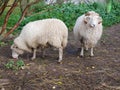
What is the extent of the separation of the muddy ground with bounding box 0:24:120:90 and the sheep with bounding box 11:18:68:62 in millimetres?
352

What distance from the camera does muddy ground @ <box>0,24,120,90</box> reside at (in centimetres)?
540

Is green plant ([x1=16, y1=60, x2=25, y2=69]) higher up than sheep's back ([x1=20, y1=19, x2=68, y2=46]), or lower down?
lower down

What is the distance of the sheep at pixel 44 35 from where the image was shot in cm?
645

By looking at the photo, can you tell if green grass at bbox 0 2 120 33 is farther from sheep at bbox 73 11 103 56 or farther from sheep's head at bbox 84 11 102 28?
sheep's head at bbox 84 11 102 28

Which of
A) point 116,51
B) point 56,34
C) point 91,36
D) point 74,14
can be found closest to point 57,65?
point 56,34

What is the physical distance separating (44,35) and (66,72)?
99 cm

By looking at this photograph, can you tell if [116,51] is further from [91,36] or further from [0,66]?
[0,66]

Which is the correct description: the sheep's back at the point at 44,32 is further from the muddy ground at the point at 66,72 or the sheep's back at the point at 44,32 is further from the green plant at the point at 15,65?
the green plant at the point at 15,65

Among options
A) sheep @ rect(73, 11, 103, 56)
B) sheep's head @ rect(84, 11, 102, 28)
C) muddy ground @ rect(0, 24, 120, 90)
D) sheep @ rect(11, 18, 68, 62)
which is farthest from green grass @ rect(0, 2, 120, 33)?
sheep @ rect(11, 18, 68, 62)

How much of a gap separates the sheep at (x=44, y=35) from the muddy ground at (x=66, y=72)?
0.35m

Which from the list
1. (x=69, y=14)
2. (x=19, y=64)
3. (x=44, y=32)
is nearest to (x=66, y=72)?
(x=19, y=64)

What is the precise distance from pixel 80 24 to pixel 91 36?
455 millimetres

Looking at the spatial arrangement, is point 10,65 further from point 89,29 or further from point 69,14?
point 69,14

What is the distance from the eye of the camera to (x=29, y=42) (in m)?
6.68
